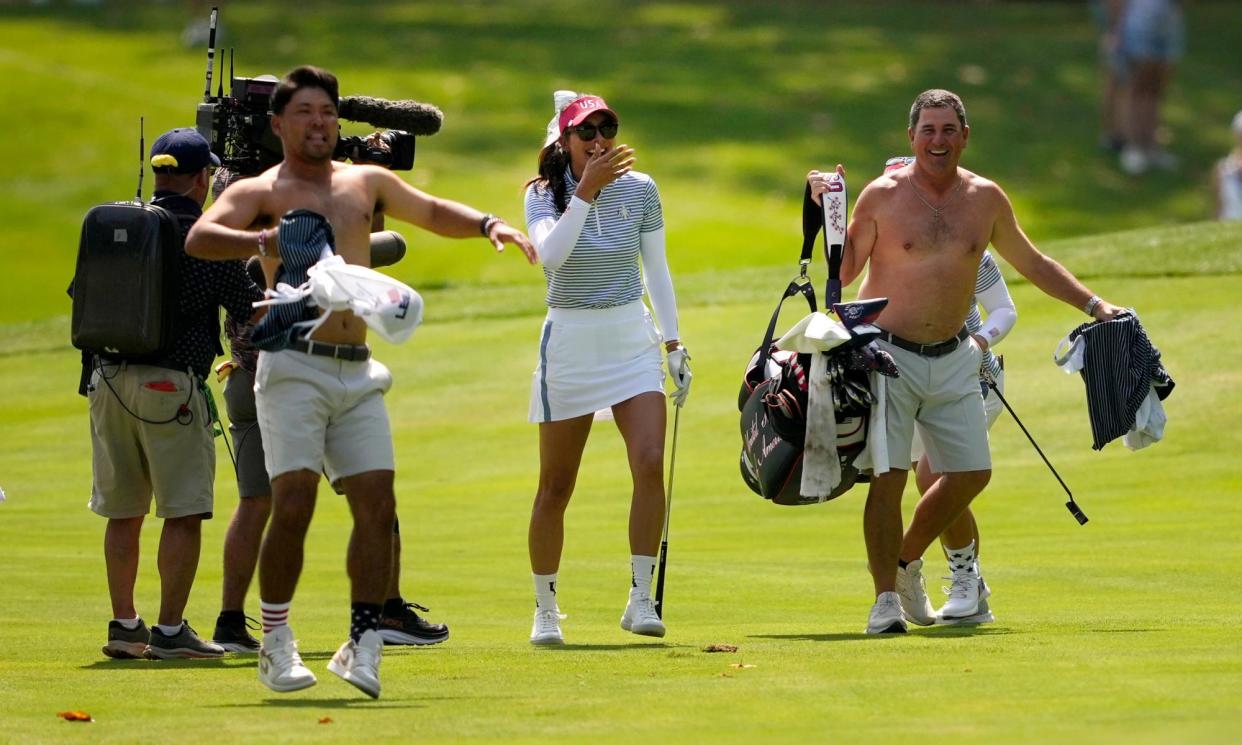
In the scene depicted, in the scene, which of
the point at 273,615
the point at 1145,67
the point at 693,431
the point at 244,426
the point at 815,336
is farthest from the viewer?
the point at 1145,67

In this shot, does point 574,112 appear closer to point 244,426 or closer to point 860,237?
point 860,237

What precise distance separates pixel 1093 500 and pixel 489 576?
13.0 ft

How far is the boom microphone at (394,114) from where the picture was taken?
8.78m

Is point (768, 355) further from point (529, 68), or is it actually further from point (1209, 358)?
point (529, 68)

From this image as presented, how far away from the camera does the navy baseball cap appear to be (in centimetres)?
839

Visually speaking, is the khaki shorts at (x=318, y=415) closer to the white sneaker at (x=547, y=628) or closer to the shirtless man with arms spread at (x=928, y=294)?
the white sneaker at (x=547, y=628)

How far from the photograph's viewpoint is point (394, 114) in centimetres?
898

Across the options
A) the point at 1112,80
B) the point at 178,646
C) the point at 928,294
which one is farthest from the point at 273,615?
the point at 1112,80

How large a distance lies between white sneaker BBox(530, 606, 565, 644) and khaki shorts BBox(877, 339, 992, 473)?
4.69 ft

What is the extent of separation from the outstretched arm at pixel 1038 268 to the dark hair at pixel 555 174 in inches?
68.2

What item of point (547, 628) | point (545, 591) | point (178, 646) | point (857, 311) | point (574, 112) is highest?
point (574, 112)

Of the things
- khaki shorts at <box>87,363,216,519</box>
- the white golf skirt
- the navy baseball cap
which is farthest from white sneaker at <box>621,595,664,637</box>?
the navy baseball cap

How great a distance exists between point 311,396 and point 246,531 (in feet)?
5.77

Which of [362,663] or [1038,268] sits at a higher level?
[1038,268]
